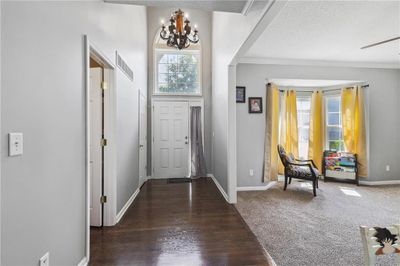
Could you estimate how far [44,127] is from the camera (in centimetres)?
125

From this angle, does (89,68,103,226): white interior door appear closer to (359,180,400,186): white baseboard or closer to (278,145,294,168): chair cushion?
(278,145,294,168): chair cushion

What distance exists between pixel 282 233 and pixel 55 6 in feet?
10.2

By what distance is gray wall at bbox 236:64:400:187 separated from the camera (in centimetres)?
410

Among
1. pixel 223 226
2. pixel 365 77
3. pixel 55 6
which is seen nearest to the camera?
pixel 55 6

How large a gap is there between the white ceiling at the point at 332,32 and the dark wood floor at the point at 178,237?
289 cm

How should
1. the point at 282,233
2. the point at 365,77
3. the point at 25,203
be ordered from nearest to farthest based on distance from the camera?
the point at 25,203 → the point at 282,233 → the point at 365,77

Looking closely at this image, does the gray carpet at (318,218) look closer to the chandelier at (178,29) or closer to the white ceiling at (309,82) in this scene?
the white ceiling at (309,82)

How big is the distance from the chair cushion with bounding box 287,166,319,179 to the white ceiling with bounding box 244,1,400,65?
7.61 ft

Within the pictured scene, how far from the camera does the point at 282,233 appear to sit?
2371mm

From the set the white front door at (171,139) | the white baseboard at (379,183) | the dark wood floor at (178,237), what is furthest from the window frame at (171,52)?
the white baseboard at (379,183)

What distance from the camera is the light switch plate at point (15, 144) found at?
3.21ft

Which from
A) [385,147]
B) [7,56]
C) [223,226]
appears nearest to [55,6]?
[7,56]

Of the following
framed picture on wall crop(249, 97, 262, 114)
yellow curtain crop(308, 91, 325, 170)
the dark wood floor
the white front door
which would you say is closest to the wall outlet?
the dark wood floor

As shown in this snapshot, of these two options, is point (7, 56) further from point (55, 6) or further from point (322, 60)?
point (322, 60)
